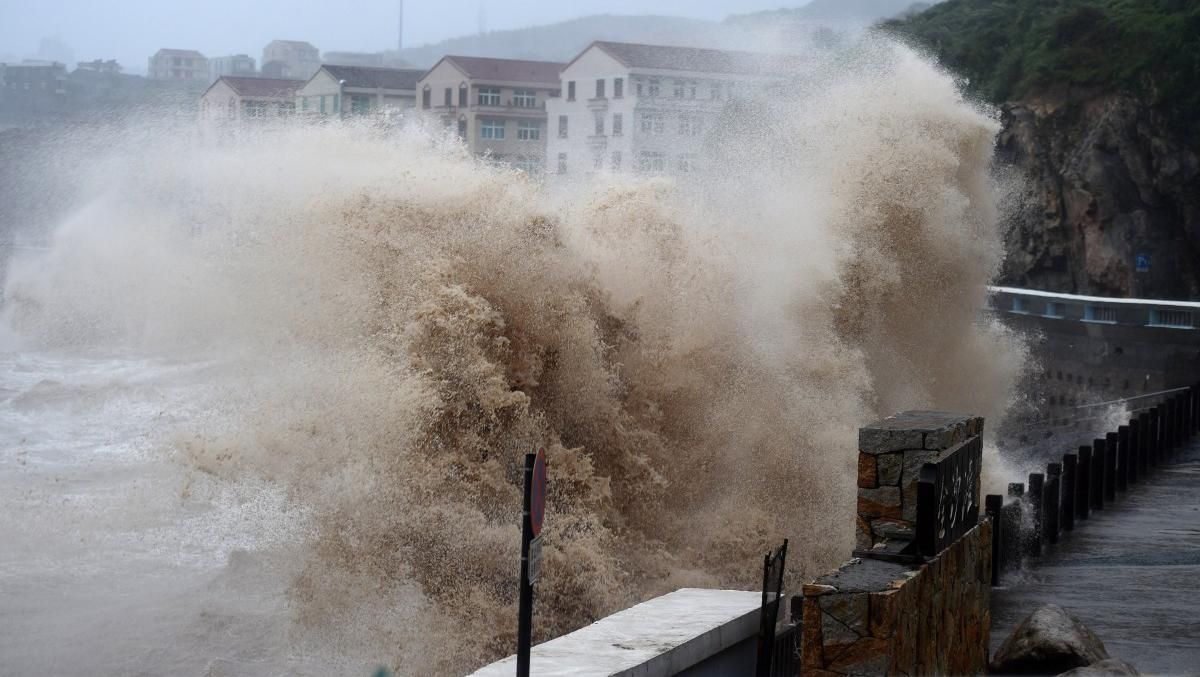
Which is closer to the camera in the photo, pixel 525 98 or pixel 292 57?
pixel 525 98

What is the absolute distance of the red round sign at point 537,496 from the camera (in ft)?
15.8

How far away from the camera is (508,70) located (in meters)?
46.0

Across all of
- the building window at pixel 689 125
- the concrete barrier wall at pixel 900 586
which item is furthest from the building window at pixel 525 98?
the concrete barrier wall at pixel 900 586

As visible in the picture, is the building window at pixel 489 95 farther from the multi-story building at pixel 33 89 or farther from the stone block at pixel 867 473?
the stone block at pixel 867 473

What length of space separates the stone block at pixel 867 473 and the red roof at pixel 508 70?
39.5 m

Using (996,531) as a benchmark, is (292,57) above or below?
above

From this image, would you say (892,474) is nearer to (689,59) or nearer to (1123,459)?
(1123,459)

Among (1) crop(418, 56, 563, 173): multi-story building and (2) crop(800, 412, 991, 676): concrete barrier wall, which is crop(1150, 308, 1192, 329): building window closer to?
(2) crop(800, 412, 991, 676): concrete barrier wall

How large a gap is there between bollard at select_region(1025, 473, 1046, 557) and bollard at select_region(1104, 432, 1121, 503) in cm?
241

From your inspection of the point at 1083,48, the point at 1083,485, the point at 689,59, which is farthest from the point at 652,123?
the point at 1083,485

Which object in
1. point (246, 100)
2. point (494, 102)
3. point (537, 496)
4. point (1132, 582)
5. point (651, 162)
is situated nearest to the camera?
point (537, 496)

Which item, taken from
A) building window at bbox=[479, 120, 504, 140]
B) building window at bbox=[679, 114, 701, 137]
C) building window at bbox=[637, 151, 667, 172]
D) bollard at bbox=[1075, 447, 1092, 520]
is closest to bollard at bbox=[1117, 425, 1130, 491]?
bollard at bbox=[1075, 447, 1092, 520]

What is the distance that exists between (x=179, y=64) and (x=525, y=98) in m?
28.7

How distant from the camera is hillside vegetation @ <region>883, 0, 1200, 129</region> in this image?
34.6 meters
